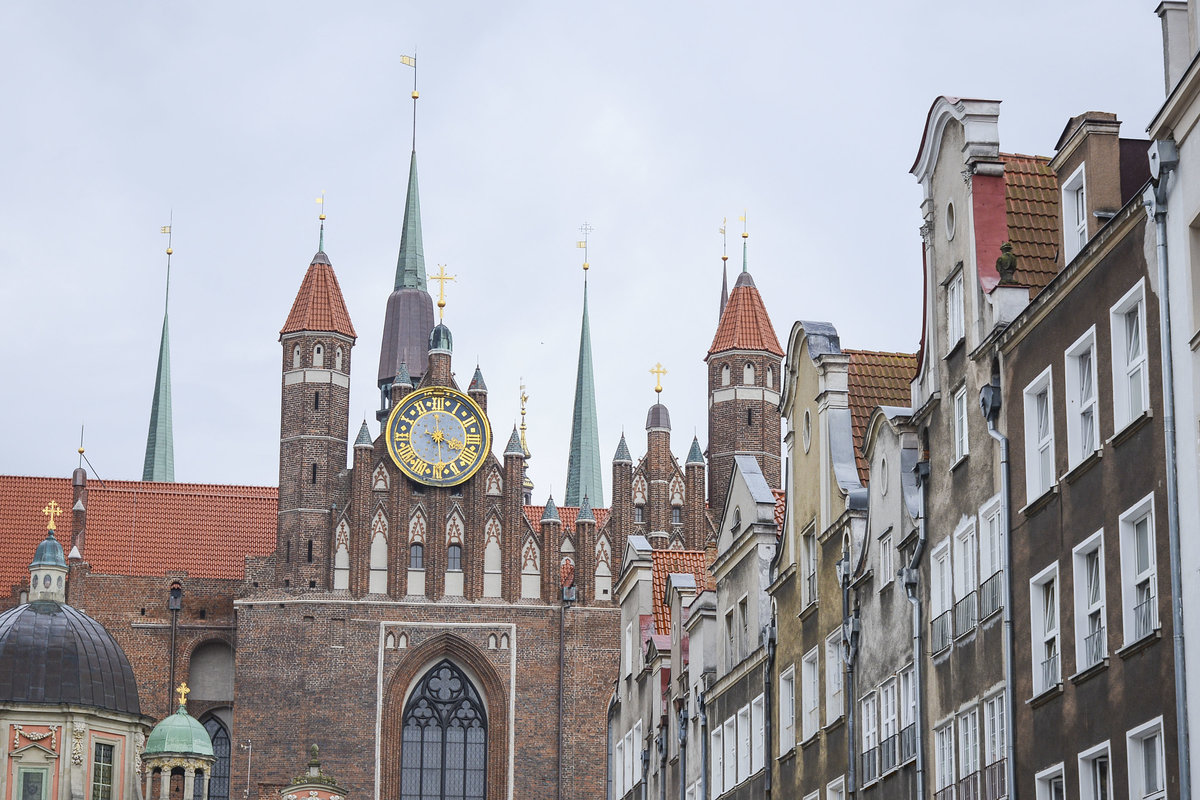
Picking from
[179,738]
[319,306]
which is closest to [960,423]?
[179,738]

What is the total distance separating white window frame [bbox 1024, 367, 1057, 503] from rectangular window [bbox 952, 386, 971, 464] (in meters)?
1.90

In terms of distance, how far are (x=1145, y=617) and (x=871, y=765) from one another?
28.8 feet

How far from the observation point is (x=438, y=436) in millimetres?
65875

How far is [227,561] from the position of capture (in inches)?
2719

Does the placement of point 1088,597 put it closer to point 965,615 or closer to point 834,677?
point 965,615

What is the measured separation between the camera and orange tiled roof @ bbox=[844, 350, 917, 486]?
30.3 meters

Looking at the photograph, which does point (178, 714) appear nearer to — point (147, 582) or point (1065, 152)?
point (147, 582)

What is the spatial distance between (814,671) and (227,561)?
41.0 metres

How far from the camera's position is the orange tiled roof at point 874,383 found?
3027 cm

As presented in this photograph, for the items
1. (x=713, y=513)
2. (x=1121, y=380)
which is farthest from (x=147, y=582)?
(x=1121, y=380)

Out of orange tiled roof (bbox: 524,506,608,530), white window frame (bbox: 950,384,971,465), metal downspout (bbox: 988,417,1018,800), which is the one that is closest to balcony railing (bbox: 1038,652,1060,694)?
metal downspout (bbox: 988,417,1018,800)

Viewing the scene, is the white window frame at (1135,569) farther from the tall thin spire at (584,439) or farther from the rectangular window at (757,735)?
the tall thin spire at (584,439)

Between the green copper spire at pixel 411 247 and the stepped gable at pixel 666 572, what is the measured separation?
37604 mm

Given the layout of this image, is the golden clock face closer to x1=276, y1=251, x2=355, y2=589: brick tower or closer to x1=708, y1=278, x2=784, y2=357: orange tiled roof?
x1=276, y1=251, x2=355, y2=589: brick tower
